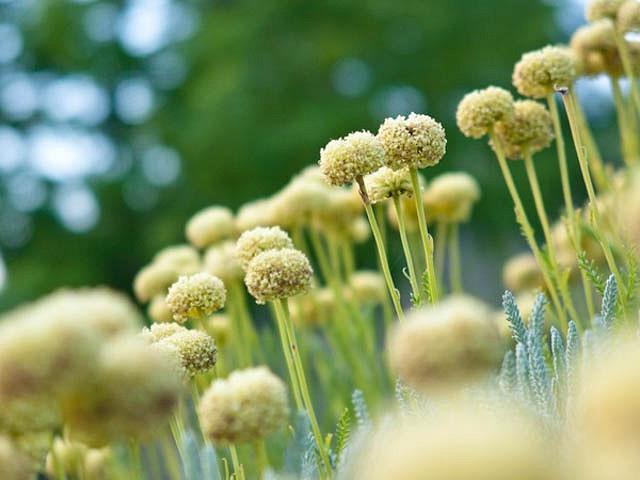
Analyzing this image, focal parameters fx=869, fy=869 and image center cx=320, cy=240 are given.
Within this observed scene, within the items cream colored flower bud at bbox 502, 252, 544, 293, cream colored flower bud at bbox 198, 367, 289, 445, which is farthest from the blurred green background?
cream colored flower bud at bbox 198, 367, 289, 445

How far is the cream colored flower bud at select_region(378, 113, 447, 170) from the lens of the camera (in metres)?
0.71

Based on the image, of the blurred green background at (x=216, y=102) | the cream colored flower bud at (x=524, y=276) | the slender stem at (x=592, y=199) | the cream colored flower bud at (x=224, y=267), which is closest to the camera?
the slender stem at (x=592, y=199)

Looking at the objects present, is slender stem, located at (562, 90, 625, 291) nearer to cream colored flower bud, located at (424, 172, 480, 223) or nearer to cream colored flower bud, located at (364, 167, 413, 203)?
cream colored flower bud, located at (364, 167, 413, 203)

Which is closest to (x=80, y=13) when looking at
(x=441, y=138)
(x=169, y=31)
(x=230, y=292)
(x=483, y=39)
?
(x=169, y=31)

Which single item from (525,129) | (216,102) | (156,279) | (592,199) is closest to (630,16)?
(525,129)

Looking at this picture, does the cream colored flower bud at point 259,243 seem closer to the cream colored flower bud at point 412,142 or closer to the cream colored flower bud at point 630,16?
the cream colored flower bud at point 412,142

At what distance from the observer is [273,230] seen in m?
0.81

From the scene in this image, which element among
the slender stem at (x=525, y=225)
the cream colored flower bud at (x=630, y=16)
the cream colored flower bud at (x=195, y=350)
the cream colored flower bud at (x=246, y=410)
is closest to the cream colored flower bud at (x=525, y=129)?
the slender stem at (x=525, y=225)

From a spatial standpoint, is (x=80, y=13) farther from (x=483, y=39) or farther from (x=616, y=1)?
(x=616, y=1)

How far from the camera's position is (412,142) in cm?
71

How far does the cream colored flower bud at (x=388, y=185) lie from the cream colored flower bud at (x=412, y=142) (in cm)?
7

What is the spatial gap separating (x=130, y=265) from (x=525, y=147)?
511 centimetres

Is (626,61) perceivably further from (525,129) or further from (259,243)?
(259,243)

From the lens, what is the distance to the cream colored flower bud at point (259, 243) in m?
0.79
